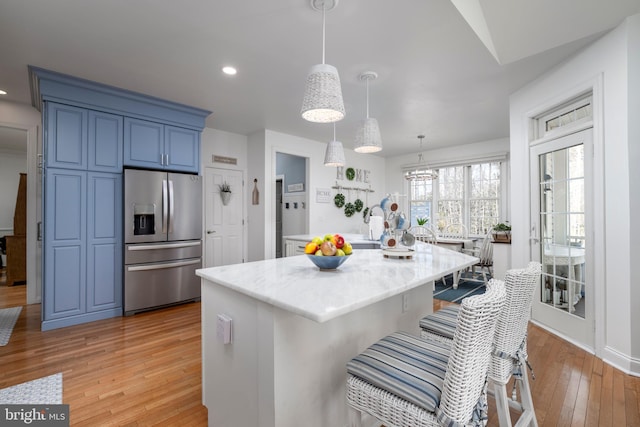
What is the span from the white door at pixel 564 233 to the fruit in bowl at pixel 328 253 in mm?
2480

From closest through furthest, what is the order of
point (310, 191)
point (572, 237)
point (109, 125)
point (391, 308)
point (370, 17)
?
point (391, 308)
point (370, 17)
point (572, 237)
point (109, 125)
point (310, 191)

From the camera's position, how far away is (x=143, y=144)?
12.1ft

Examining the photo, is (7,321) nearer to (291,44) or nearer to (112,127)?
(112,127)

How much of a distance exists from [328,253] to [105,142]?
3.23 m

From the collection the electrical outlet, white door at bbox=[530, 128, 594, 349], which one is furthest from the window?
the electrical outlet

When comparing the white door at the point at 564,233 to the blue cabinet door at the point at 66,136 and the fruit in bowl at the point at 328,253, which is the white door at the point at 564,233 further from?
the blue cabinet door at the point at 66,136

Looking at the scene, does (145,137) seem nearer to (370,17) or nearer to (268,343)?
(370,17)

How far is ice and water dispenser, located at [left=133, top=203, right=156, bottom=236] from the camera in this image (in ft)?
11.6

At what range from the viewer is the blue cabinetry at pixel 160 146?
11.8ft

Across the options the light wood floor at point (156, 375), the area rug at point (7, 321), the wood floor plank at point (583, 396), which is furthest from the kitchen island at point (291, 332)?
the area rug at point (7, 321)

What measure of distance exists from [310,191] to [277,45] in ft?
10.9

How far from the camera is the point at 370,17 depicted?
2.19 m

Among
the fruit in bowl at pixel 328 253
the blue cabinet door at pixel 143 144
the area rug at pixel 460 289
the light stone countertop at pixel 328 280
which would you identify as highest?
the blue cabinet door at pixel 143 144

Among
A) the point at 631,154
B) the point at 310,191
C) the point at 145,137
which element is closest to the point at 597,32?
the point at 631,154
